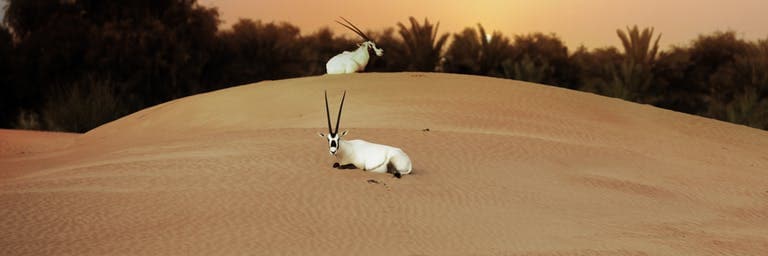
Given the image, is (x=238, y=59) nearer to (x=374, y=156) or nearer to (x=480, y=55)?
(x=480, y=55)

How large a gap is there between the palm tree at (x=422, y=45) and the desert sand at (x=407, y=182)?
13111 mm

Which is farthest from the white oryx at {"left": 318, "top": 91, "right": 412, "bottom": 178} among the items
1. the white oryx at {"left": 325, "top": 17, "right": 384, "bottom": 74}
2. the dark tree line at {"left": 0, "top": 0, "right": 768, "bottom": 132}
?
the dark tree line at {"left": 0, "top": 0, "right": 768, "bottom": 132}

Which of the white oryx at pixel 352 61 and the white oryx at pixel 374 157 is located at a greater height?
the white oryx at pixel 352 61

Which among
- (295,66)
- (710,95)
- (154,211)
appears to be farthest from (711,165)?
(295,66)

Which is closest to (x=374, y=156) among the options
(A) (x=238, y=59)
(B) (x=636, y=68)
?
(B) (x=636, y=68)

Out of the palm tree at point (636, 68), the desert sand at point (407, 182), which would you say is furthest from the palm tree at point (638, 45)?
the desert sand at point (407, 182)

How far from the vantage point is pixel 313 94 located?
49.2 ft

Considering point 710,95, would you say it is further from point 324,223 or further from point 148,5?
point 324,223

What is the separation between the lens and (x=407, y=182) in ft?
29.4

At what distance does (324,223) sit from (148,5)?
28614 millimetres

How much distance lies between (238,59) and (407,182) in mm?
26113

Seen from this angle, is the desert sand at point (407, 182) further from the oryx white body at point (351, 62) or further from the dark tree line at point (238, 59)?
the dark tree line at point (238, 59)

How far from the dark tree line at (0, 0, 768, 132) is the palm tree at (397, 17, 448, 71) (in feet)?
0.10

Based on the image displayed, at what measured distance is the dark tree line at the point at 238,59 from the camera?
2861cm
